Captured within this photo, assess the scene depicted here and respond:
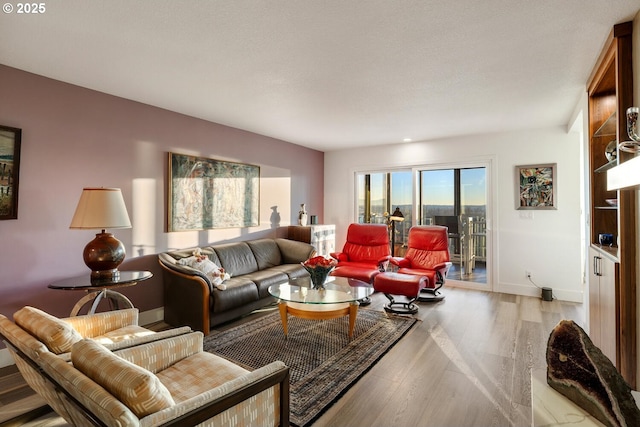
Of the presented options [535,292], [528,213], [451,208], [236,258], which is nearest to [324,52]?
[236,258]

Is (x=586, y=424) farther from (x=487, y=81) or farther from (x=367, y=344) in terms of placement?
(x=487, y=81)

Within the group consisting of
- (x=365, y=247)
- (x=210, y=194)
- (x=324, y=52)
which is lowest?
(x=365, y=247)

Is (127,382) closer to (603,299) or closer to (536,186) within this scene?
(603,299)

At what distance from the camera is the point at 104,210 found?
2736 mm

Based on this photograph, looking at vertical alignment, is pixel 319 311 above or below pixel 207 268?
below

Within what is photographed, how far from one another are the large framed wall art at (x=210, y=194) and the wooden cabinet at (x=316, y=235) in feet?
2.51

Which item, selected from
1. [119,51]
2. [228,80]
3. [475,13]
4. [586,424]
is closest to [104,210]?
[119,51]

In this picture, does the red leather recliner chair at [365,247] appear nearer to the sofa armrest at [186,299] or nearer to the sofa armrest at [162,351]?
the sofa armrest at [186,299]

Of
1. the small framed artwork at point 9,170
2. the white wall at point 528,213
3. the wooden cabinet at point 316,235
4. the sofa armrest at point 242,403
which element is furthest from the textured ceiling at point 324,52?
the wooden cabinet at point 316,235

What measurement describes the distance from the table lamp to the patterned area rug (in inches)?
→ 44.8

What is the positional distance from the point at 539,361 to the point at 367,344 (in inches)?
56.4

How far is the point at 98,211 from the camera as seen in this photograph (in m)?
2.72

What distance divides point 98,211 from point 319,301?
205 cm

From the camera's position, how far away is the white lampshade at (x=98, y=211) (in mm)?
2684
